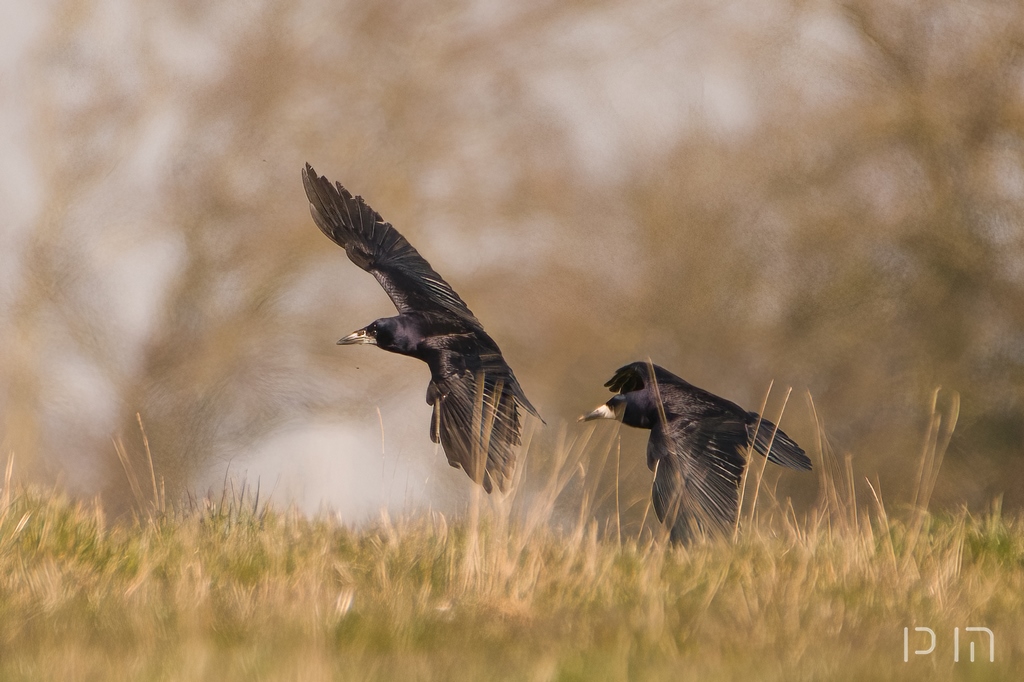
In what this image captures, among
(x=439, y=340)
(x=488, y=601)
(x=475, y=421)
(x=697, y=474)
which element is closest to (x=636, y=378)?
(x=439, y=340)

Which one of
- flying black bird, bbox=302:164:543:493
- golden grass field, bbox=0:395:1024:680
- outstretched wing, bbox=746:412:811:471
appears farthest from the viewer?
outstretched wing, bbox=746:412:811:471

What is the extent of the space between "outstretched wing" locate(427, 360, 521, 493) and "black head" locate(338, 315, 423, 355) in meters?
0.51

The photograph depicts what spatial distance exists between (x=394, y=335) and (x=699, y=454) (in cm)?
137

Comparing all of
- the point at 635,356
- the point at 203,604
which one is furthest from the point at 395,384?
the point at 203,604

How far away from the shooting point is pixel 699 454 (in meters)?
4.43

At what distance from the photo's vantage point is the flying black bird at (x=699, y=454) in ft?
14.0

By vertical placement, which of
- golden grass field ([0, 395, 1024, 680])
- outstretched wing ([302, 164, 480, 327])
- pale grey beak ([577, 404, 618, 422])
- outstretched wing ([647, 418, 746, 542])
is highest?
outstretched wing ([302, 164, 480, 327])

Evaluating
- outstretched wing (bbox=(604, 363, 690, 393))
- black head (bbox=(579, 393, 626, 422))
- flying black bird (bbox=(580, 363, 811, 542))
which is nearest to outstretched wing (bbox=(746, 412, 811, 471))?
flying black bird (bbox=(580, 363, 811, 542))

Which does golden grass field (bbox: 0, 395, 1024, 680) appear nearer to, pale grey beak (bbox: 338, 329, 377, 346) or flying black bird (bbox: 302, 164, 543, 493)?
flying black bird (bbox: 302, 164, 543, 493)

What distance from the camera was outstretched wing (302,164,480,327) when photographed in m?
5.22

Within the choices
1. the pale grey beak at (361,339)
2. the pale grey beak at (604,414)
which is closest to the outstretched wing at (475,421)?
the pale grey beak at (604,414)

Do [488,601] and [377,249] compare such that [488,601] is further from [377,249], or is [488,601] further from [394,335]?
[377,249]

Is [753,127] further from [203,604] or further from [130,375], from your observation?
[203,604]

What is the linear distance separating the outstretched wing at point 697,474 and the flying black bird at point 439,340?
510 millimetres
